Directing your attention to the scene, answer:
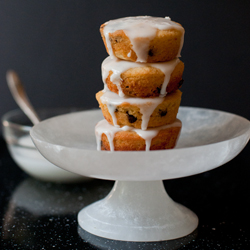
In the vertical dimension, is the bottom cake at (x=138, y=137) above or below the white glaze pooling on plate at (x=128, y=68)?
below

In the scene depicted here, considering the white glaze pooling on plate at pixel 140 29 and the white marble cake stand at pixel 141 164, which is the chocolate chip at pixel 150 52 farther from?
the white marble cake stand at pixel 141 164

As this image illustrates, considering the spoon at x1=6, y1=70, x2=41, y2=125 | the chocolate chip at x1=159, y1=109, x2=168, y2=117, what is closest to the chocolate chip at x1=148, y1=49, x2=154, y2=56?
the chocolate chip at x1=159, y1=109, x2=168, y2=117

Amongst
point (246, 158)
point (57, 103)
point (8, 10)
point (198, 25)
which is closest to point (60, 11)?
point (8, 10)

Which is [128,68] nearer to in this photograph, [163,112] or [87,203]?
[163,112]

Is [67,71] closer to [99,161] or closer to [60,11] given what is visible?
[60,11]

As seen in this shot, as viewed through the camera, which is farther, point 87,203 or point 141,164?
point 87,203

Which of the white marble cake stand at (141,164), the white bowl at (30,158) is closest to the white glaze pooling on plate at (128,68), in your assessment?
the white marble cake stand at (141,164)

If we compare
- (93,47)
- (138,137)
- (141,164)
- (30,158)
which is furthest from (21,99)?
(141,164)
